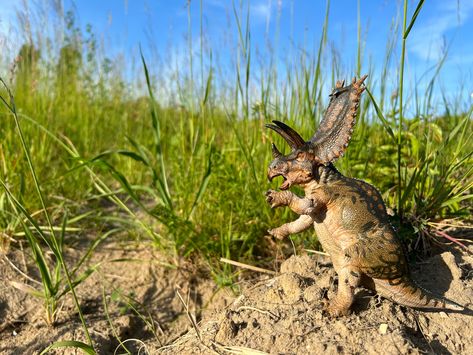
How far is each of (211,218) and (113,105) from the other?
3.39m

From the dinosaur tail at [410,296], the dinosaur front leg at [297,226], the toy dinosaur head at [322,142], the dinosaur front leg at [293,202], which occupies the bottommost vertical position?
the dinosaur tail at [410,296]

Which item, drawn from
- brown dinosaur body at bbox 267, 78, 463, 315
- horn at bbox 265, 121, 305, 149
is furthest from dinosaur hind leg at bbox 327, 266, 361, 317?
horn at bbox 265, 121, 305, 149

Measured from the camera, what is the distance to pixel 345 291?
125 cm

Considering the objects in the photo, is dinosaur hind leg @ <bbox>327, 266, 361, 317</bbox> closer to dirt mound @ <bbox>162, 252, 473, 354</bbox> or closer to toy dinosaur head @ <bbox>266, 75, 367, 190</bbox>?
dirt mound @ <bbox>162, 252, 473, 354</bbox>

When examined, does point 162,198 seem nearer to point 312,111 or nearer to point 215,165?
point 215,165

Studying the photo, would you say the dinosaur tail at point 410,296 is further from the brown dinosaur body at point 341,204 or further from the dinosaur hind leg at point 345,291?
the dinosaur hind leg at point 345,291

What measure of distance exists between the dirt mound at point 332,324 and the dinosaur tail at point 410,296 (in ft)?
0.18

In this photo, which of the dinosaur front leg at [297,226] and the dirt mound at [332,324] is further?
the dinosaur front leg at [297,226]

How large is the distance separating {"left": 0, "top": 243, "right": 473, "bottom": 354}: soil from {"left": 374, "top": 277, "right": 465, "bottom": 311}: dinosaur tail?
0.18 feet

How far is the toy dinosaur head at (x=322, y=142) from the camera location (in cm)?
120

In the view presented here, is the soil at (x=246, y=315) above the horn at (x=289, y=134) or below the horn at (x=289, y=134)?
below

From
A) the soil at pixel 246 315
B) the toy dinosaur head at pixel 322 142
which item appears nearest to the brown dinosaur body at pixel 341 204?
the toy dinosaur head at pixel 322 142

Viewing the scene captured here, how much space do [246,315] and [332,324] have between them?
32 cm

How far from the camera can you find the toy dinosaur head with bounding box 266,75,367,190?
47.1 inches
